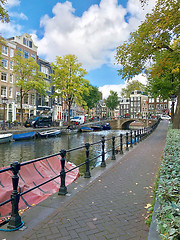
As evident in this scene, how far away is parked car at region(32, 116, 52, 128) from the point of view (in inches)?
1255

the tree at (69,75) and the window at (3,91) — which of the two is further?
the tree at (69,75)

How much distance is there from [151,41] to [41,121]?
78.4ft

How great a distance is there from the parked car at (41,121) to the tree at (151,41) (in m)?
19.7

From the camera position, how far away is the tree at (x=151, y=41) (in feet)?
35.3

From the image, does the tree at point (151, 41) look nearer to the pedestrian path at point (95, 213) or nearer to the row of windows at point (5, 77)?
the pedestrian path at point (95, 213)

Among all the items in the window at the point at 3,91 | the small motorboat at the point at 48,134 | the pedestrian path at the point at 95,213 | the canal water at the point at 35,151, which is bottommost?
the canal water at the point at 35,151

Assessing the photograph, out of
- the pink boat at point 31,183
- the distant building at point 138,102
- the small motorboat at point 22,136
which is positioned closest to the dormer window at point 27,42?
Result: the small motorboat at point 22,136

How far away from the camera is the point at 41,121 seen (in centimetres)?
3272

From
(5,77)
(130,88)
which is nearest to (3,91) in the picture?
(5,77)

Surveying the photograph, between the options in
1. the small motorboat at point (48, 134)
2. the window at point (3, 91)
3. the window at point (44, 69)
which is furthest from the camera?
the window at point (44, 69)

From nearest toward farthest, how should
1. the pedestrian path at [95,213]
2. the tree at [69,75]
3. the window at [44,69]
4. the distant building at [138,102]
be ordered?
the pedestrian path at [95,213] < the tree at [69,75] < the window at [44,69] < the distant building at [138,102]

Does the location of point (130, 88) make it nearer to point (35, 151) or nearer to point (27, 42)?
point (27, 42)

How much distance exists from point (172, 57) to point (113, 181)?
10.8 m

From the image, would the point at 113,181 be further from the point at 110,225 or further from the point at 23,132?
the point at 23,132
